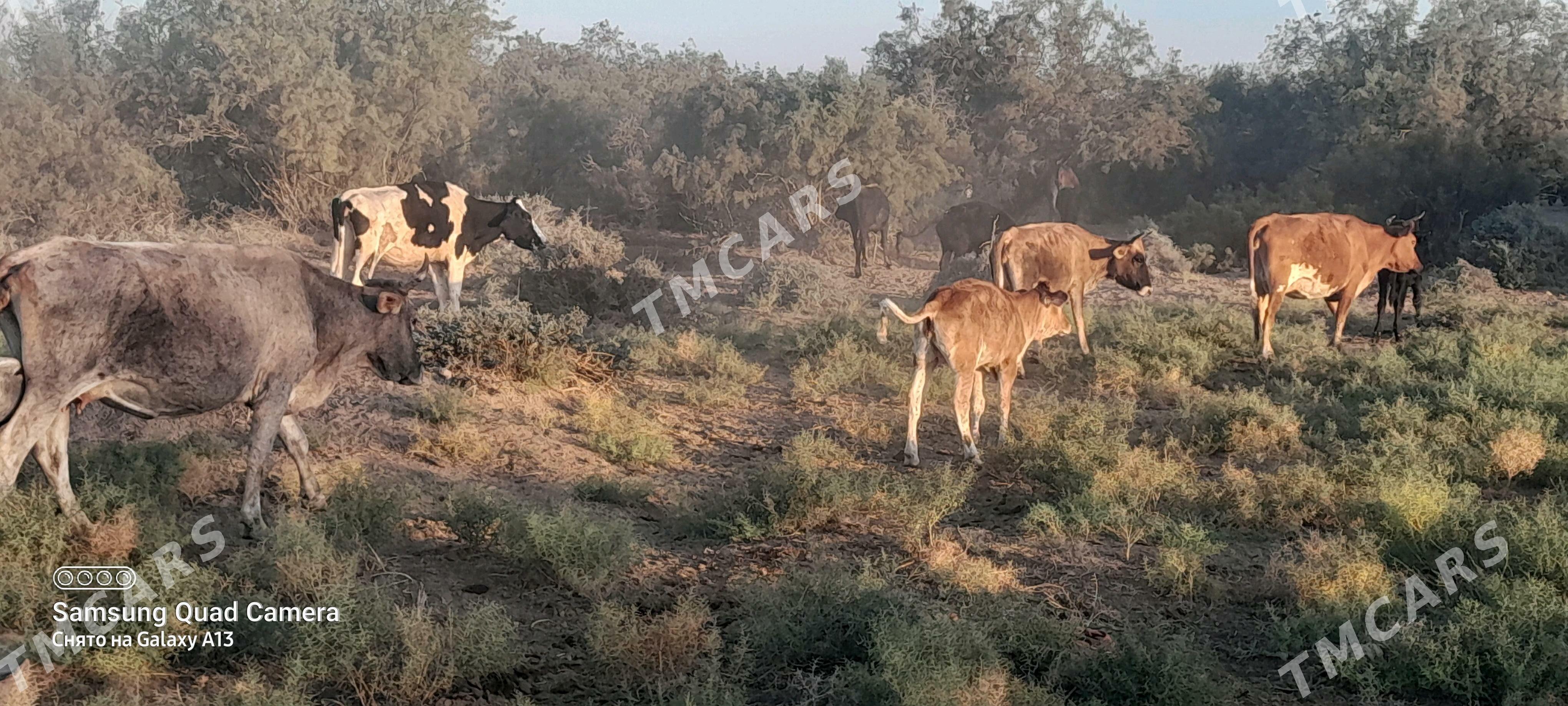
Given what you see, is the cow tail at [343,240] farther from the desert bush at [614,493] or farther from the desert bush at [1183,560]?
the desert bush at [1183,560]

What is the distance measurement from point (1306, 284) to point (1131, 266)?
1.88 m

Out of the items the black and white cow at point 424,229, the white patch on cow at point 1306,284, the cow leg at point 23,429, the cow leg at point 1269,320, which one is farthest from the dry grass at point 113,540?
the white patch on cow at point 1306,284

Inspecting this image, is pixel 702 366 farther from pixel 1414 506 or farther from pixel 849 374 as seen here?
pixel 1414 506

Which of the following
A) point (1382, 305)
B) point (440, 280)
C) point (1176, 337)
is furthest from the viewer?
point (440, 280)

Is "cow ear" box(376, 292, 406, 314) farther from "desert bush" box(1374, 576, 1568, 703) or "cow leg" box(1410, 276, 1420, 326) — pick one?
"cow leg" box(1410, 276, 1420, 326)

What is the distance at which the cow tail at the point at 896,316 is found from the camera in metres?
8.16

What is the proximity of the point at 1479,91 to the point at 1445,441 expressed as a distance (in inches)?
607

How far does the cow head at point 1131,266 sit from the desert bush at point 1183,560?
664 centimetres

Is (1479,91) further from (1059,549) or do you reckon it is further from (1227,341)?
(1059,549)

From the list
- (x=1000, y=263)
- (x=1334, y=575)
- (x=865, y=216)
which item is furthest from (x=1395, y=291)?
(x=865, y=216)

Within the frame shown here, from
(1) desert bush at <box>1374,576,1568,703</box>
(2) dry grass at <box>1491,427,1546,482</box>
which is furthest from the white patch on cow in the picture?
(1) desert bush at <box>1374,576,1568,703</box>

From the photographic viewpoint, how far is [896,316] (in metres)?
8.34

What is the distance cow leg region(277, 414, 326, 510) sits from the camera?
650 centimetres

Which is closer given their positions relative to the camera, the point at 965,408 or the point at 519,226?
the point at 965,408
